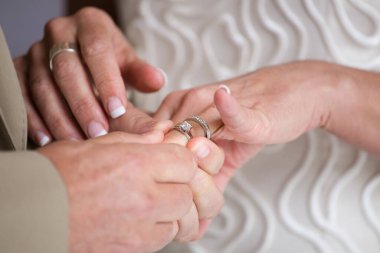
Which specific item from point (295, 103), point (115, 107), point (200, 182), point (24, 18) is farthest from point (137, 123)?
point (24, 18)

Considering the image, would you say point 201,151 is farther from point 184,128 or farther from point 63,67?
point 63,67

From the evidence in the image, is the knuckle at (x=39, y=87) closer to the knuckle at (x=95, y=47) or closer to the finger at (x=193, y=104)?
the knuckle at (x=95, y=47)

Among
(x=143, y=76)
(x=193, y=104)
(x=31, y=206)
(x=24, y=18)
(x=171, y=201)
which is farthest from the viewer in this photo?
(x=24, y=18)

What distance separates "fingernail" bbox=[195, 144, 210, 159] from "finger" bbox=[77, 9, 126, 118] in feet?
0.60

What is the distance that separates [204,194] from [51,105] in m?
0.34

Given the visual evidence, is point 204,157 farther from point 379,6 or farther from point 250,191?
point 379,6

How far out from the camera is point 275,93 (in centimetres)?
82

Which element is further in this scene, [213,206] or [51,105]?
[51,105]

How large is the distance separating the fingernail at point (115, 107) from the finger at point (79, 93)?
0.03 meters

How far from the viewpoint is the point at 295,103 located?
81 centimetres

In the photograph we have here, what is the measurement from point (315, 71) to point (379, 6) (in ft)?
0.58

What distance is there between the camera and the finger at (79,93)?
0.84m

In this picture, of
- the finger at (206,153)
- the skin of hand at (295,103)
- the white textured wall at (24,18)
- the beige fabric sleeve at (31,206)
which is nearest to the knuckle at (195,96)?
the skin of hand at (295,103)

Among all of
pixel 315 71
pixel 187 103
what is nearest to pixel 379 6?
pixel 315 71
